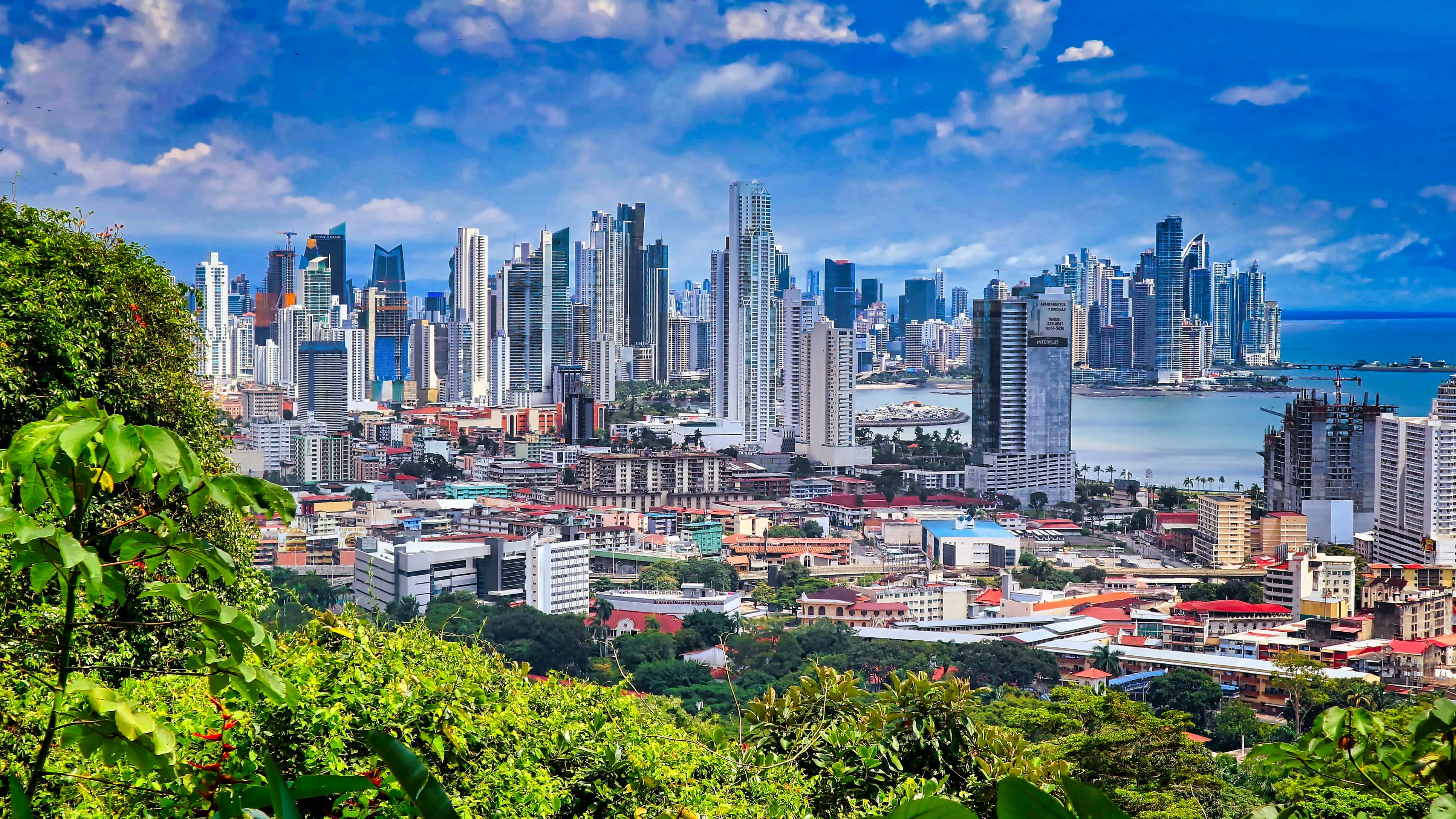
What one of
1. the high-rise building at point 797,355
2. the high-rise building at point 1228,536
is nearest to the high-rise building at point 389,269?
the high-rise building at point 797,355

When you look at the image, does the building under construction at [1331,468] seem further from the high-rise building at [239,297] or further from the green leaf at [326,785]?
the high-rise building at [239,297]

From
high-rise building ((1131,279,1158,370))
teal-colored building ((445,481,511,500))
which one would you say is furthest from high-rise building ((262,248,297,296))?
high-rise building ((1131,279,1158,370))

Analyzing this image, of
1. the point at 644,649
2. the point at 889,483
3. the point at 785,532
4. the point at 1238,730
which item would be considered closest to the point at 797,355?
the point at 889,483

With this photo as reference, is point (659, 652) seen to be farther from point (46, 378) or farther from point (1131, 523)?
point (1131, 523)

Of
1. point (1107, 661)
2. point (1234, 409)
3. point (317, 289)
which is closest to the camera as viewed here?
point (1107, 661)

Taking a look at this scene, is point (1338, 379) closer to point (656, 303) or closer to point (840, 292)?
point (840, 292)

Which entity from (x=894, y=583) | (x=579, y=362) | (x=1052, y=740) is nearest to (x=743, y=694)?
(x=1052, y=740)
